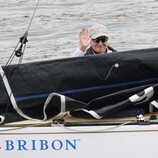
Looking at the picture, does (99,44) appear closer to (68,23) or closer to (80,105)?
(80,105)

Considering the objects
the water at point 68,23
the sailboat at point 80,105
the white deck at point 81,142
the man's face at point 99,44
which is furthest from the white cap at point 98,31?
the water at point 68,23

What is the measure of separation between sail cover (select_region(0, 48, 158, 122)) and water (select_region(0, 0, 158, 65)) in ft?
20.8

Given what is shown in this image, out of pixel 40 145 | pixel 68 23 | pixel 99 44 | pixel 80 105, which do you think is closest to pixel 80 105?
pixel 80 105

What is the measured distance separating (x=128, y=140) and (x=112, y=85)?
45 centimetres

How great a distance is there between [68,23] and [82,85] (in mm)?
10133

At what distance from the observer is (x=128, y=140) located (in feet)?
13.3

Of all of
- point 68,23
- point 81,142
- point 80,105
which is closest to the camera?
point 81,142

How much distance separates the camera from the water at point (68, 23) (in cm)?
1179

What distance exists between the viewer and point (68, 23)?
14.4 m

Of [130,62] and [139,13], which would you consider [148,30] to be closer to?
[139,13]

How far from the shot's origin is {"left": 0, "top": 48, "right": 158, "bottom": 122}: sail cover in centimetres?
427

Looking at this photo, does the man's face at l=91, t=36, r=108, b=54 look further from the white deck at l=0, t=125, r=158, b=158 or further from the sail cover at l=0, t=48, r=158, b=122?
the white deck at l=0, t=125, r=158, b=158

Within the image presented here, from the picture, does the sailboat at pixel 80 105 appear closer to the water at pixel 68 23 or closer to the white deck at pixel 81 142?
the white deck at pixel 81 142

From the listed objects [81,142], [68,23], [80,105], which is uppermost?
[68,23]
